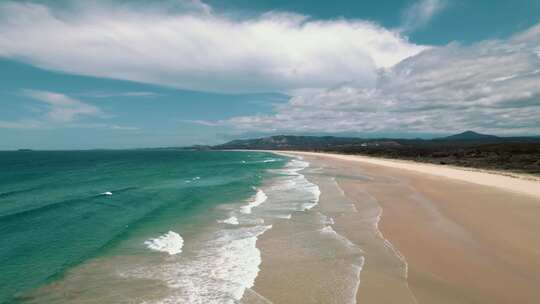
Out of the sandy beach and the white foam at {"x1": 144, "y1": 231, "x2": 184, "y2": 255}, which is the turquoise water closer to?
the white foam at {"x1": 144, "y1": 231, "x2": 184, "y2": 255}

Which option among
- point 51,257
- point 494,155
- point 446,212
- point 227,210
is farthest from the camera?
point 494,155

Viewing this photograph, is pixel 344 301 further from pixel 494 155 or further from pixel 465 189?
pixel 494 155

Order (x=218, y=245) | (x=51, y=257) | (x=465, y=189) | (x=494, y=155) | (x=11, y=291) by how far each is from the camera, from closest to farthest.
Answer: (x=11, y=291)
(x=51, y=257)
(x=218, y=245)
(x=465, y=189)
(x=494, y=155)

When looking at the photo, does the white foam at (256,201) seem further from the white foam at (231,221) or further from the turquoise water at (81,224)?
the white foam at (231,221)

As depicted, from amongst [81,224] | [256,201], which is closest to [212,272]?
[81,224]

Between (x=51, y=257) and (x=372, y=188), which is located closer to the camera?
(x=51, y=257)

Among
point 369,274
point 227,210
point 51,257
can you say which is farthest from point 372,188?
point 51,257

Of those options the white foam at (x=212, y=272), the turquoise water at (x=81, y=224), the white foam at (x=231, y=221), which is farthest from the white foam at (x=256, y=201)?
the white foam at (x=212, y=272)
